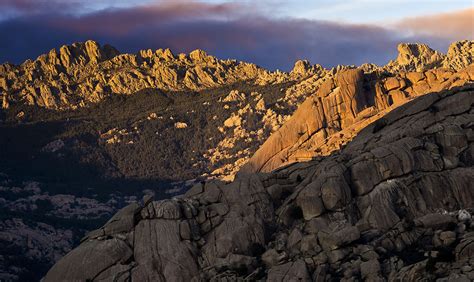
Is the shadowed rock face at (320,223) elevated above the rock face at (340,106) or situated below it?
below

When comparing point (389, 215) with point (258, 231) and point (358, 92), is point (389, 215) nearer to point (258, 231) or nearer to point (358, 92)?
point (258, 231)

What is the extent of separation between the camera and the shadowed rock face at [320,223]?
89.1m

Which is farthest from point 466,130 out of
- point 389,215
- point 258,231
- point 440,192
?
point 258,231

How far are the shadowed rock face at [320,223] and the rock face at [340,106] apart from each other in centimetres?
6081

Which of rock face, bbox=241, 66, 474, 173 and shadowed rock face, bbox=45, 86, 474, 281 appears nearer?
shadowed rock face, bbox=45, 86, 474, 281

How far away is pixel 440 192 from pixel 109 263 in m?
43.3

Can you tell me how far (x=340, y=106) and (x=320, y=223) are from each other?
89.0 metres

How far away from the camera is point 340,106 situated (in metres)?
184

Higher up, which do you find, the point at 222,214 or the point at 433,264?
the point at 222,214

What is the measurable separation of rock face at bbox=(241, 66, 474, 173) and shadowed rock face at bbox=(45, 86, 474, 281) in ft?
200

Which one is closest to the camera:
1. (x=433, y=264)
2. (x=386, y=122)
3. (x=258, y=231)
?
(x=433, y=264)

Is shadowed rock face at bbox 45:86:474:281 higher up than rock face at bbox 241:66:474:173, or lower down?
lower down

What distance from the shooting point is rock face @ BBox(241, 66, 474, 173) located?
573ft

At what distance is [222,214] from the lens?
10175 cm
